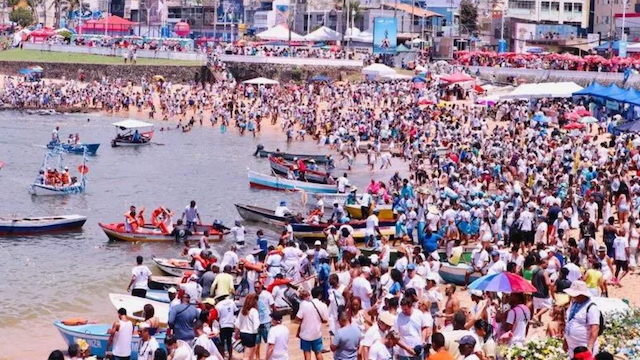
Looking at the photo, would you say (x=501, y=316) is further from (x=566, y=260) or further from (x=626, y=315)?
(x=566, y=260)

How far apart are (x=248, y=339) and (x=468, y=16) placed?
296 ft

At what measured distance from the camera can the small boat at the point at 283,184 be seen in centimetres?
3650

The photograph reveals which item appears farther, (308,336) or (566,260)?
(566,260)

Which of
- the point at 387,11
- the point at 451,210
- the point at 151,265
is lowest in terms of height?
the point at 151,265

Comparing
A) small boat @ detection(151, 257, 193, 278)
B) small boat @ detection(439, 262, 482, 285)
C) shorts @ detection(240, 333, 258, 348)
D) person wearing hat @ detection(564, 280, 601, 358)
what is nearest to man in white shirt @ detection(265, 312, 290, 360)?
shorts @ detection(240, 333, 258, 348)

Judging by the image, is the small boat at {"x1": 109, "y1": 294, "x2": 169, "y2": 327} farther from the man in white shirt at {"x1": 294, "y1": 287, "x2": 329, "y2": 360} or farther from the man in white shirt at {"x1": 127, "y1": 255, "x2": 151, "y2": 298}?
the man in white shirt at {"x1": 294, "y1": 287, "x2": 329, "y2": 360}

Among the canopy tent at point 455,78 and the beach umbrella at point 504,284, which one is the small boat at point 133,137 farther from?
the beach umbrella at point 504,284

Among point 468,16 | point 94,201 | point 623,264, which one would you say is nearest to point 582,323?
point 623,264

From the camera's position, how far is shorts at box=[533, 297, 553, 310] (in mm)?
16734

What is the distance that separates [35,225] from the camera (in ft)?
98.1

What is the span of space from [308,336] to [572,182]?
18.3m

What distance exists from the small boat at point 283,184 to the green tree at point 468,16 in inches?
2582

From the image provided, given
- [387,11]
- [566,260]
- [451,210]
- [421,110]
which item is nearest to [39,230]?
[451,210]

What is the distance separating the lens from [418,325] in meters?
13.0
